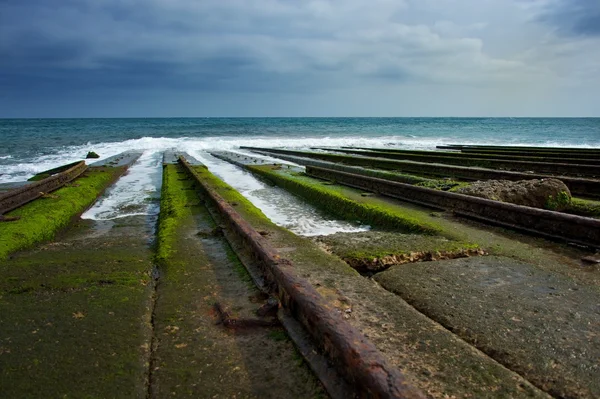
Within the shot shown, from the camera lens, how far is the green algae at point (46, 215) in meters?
4.94

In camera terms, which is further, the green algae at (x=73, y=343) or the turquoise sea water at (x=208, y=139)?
the turquoise sea water at (x=208, y=139)

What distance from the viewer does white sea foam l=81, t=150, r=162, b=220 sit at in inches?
295

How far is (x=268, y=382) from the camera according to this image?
2.03 meters

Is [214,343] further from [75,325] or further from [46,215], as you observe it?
[46,215]

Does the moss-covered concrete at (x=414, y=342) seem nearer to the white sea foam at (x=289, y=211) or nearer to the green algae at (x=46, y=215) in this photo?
the white sea foam at (x=289, y=211)

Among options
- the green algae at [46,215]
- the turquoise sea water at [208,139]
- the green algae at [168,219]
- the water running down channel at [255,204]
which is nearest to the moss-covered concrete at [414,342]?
the green algae at [168,219]

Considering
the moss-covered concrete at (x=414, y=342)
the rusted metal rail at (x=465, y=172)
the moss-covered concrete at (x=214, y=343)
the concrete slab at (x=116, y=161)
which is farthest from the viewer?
the concrete slab at (x=116, y=161)

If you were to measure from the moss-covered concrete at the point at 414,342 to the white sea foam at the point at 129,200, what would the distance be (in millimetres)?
5015

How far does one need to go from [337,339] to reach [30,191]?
8493mm

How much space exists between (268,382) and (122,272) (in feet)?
6.79

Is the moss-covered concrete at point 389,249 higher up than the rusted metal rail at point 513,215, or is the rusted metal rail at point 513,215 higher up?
the rusted metal rail at point 513,215

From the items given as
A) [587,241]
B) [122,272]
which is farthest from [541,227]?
[122,272]

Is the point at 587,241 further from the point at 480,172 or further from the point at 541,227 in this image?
the point at 480,172

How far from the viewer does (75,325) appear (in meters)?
2.52
